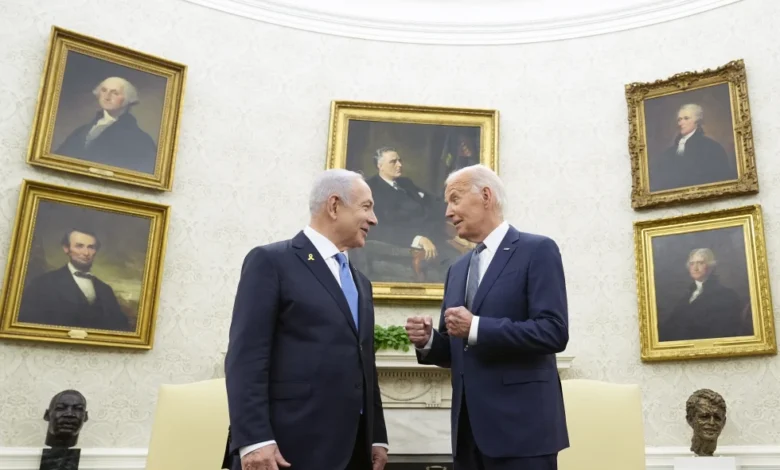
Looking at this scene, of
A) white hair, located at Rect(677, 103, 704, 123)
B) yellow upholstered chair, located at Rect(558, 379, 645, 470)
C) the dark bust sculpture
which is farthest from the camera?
white hair, located at Rect(677, 103, 704, 123)

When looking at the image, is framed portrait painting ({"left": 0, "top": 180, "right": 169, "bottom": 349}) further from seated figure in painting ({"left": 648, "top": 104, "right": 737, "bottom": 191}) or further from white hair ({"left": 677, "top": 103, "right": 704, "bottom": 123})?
white hair ({"left": 677, "top": 103, "right": 704, "bottom": 123})

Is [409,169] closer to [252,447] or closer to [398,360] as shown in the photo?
[398,360]

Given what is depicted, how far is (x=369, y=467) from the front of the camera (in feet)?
8.98

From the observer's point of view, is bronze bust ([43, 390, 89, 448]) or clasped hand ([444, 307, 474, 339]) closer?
clasped hand ([444, 307, 474, 339])

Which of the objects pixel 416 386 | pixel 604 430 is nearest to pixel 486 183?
pixel 604 430

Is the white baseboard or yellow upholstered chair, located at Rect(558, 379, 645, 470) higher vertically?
yellow upholstered chair, located at Rect(558, 379, 645, 470)

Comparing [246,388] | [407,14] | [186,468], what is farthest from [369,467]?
[407,14]

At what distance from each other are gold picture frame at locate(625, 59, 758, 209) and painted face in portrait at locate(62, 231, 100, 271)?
4950mm

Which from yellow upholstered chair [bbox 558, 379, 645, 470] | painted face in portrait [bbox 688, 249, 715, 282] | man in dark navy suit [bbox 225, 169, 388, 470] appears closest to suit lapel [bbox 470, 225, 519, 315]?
man in dark navy suit [bbox 225, 169, 388, 470]

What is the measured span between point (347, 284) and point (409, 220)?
3.85 meters

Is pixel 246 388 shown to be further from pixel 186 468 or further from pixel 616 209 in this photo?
pixel 616 209

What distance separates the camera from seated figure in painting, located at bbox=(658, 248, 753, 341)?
18.9 ft

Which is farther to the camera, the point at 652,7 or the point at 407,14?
the point at 407,14

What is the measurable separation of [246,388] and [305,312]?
381 mm
